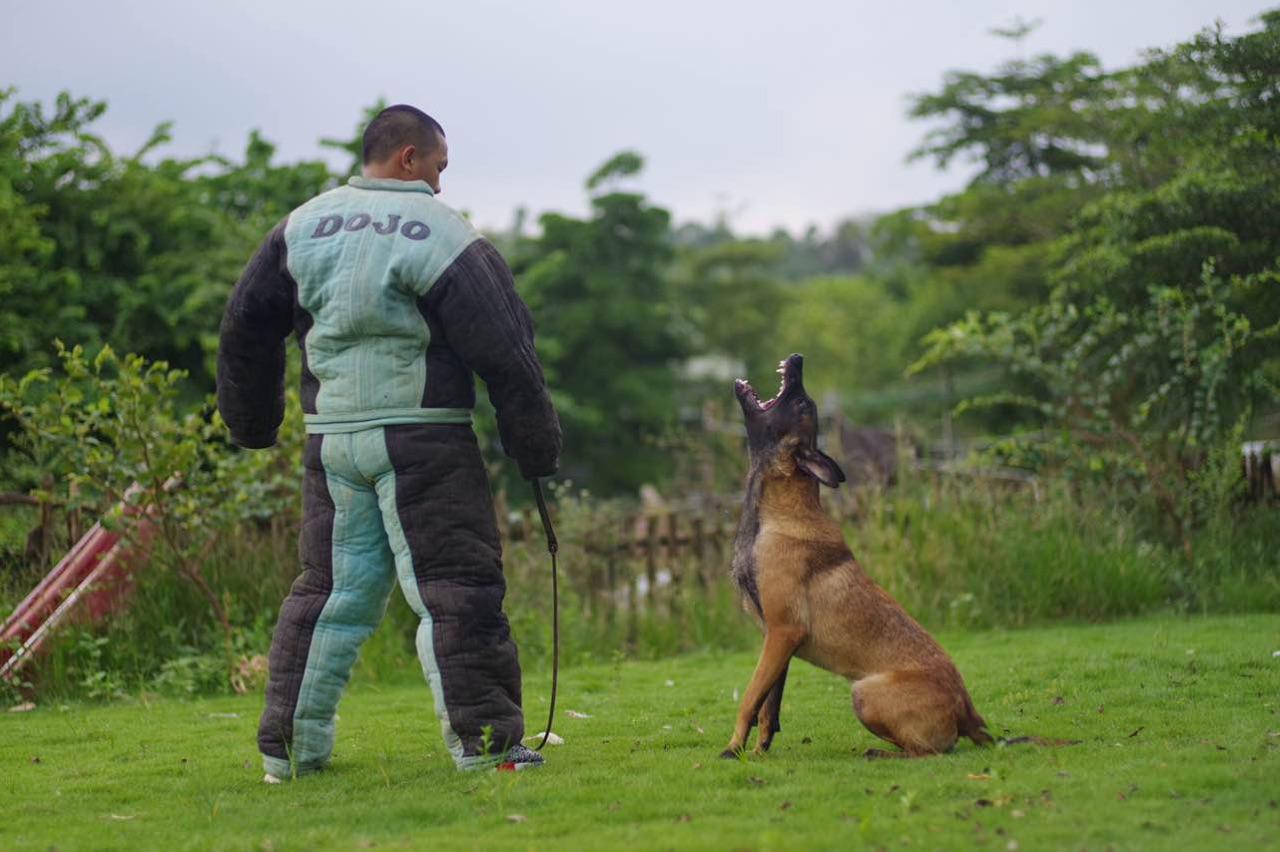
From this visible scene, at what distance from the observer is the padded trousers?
5086 mm

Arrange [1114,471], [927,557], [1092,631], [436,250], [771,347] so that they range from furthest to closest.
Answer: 1. [771,347]
2. [1114,471]
3. [927,557]
4. [1092,631]
5. [436,250]

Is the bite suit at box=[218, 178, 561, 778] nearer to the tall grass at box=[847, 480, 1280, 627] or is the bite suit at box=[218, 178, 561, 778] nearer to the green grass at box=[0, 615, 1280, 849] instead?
the green grass at box=[0, 615, 1280, 849]

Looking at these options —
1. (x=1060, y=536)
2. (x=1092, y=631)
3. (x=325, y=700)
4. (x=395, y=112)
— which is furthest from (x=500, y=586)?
(x=1060, y=536)

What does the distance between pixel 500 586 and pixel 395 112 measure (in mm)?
1810

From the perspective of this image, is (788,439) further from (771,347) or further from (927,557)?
(771,347)

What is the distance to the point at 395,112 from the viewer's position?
207 inches

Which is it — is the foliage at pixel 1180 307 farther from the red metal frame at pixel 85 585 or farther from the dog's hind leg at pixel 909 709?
the red metal frame at pixel 85 585

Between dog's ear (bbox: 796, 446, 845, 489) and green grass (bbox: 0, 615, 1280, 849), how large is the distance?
40.6 inches

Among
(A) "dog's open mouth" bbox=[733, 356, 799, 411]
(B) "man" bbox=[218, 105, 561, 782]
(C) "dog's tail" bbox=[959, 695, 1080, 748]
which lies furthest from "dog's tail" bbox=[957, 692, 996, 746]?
(B) "man" bbox=[218, 105, 561, 782]

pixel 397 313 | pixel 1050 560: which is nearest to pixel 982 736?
pixel 397 313

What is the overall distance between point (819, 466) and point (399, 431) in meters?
1.56

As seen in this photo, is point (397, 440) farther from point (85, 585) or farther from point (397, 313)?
point (85, 585)

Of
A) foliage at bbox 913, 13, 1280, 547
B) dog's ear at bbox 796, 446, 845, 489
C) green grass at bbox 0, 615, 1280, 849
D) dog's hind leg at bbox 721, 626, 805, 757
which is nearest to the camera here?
green grass at bbox 0, 615, 1280, 849

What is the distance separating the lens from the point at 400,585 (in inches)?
203
